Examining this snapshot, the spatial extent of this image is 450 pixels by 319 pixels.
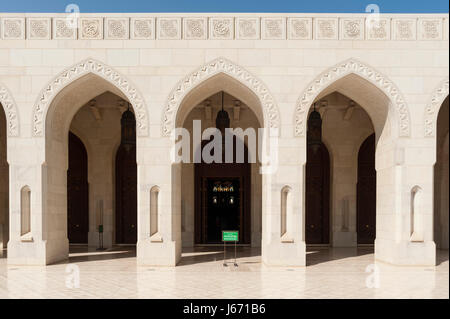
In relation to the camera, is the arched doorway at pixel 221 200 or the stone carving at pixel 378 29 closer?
the stone carving at pixel 378 29

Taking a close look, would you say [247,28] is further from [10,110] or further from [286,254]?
[10,110]

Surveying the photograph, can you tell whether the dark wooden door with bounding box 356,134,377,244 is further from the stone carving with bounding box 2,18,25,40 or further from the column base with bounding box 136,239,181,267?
the stone carving with bounding box 2,18,25,40

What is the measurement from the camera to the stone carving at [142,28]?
7895 mm

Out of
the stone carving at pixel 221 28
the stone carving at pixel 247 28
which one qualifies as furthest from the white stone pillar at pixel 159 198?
the stone carving at pixel 247 28

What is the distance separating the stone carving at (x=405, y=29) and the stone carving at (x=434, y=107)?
1180mm

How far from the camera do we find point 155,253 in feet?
25.6

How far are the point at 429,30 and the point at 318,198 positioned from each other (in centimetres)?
524

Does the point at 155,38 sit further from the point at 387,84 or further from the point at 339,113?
the point at 339,113

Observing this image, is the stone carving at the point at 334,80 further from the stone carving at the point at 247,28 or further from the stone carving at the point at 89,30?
the stone carving at the point at 89,30

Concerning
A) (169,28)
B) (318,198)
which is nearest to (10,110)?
(169,28)

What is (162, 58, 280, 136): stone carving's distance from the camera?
309 inches

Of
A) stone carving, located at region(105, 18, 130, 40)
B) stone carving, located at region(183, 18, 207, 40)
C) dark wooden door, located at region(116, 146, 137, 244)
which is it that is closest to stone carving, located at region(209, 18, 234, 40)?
stone carving, located at region(183, 18, 207, 40)

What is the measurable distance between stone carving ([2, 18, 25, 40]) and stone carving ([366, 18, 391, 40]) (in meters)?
7.13
